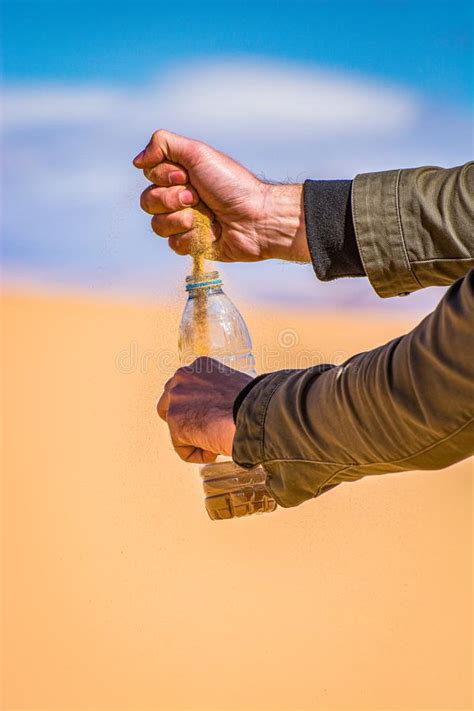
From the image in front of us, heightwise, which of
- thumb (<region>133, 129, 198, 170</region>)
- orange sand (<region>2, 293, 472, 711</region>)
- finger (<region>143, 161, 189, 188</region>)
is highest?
thumb (<region>133, 129, 198, 170</region>)

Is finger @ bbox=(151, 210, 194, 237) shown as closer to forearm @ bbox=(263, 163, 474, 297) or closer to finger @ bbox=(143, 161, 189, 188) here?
finger @ bbox=(143, 161, 189, 188)

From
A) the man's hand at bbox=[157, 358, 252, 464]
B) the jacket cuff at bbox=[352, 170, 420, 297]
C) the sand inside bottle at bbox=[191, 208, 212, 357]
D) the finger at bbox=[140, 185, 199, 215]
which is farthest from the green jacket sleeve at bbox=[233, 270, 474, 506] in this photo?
the finger at bbox=[140, 185, 199, 215]

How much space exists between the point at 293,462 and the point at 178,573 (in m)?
4.79

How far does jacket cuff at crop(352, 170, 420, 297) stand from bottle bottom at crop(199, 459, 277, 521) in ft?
2.24

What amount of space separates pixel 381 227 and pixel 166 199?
660 millimetres

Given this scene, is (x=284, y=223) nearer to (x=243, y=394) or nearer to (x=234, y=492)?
(x=234, y=492)

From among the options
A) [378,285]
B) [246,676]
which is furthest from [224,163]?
[246,676]

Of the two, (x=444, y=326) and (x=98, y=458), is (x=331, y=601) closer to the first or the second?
(x=98, y=458)

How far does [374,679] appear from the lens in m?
5.84

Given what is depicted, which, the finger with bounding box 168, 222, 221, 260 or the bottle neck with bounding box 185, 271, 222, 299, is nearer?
the bottle neck with bounding box 185, 271, 222, 299

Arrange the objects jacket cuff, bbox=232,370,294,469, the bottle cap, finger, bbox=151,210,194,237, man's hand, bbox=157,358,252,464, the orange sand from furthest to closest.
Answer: the orange sand, finger, bbox=151,210,194,237, the bottle cap, man's hand, bbox=157,358,252,464, jacket cuff, bbox=232,370,294,469

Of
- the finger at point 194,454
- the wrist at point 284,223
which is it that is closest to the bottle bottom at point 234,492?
the finger at point 194,454

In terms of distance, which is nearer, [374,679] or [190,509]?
[374,679]

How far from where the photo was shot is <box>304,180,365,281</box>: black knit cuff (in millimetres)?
3150
